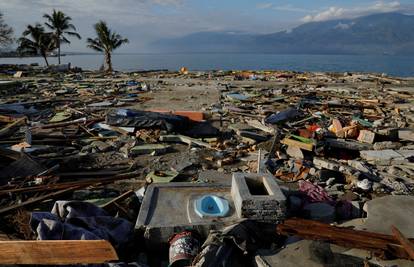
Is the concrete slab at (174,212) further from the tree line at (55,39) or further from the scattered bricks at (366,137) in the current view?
the tree line at (55,39)

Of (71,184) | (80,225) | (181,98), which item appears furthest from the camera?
(181,98)

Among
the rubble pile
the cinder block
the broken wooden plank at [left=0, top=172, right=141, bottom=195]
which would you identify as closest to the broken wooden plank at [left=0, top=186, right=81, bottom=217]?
the rubble pile

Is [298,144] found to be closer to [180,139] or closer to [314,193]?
[314,193]

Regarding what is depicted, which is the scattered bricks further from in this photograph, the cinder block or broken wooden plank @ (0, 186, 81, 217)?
broken wooden plank @ (0, 186, 81, 217)

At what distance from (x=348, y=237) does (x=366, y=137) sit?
222 inches

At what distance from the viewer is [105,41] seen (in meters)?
35.5

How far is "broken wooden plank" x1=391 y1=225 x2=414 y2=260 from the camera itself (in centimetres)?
352

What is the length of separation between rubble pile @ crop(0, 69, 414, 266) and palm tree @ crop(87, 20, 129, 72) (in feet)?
80.2

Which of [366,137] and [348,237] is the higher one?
[366,137]

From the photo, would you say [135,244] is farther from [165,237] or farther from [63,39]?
[63,39]

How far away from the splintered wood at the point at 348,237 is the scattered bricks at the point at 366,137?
17.0 ft

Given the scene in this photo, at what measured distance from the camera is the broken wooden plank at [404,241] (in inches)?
139

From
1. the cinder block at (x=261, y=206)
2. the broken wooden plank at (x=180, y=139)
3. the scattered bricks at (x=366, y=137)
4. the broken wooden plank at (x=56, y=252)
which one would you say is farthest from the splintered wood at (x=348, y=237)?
the scattered bricks at (x=366, y=137)

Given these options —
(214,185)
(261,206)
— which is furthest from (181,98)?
(261,206)
